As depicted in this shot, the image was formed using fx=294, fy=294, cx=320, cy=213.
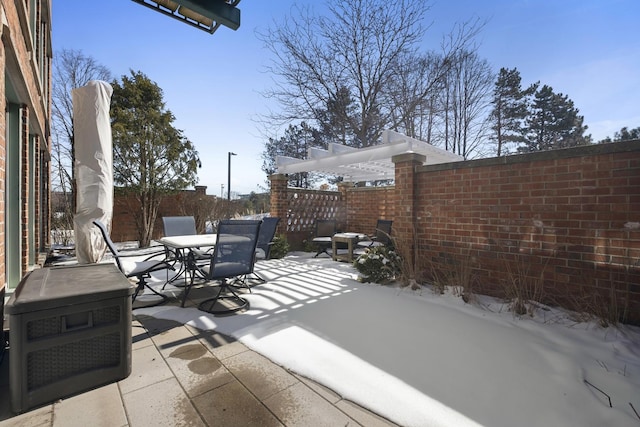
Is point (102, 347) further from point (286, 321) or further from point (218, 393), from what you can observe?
point (286, 321)

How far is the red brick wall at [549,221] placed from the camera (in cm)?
272

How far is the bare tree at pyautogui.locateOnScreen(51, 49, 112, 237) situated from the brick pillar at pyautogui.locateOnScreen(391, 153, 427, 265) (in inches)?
341

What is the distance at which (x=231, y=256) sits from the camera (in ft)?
10.8

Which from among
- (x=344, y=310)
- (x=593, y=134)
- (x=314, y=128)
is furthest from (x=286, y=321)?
(x=593, y=134)

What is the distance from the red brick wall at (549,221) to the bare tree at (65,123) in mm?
9558

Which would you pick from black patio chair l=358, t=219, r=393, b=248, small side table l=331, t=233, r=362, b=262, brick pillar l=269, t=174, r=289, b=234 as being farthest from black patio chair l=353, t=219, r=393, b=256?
brick pillar l=269, t=174, r=289, b=234

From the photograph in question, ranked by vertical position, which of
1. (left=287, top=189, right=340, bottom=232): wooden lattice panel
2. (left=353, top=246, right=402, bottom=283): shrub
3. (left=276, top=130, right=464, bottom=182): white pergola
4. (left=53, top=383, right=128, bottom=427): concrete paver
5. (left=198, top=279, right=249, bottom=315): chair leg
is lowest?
(left=53, top=383, right=128, bottom=427): concrete paver

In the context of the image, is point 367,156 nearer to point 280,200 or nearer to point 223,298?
point 280,200

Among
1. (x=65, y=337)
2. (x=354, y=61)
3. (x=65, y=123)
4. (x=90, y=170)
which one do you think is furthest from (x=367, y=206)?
(x=65, y=123)

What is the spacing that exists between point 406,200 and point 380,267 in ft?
3.55

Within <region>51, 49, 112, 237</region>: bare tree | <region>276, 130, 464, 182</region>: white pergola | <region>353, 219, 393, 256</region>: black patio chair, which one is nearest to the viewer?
<region>276, 130, 464, 182</region>: white pergola

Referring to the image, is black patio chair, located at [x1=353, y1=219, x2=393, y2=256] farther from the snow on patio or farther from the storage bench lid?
the storage bench lid

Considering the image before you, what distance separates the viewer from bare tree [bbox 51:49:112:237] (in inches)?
336

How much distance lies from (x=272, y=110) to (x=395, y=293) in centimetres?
1108
